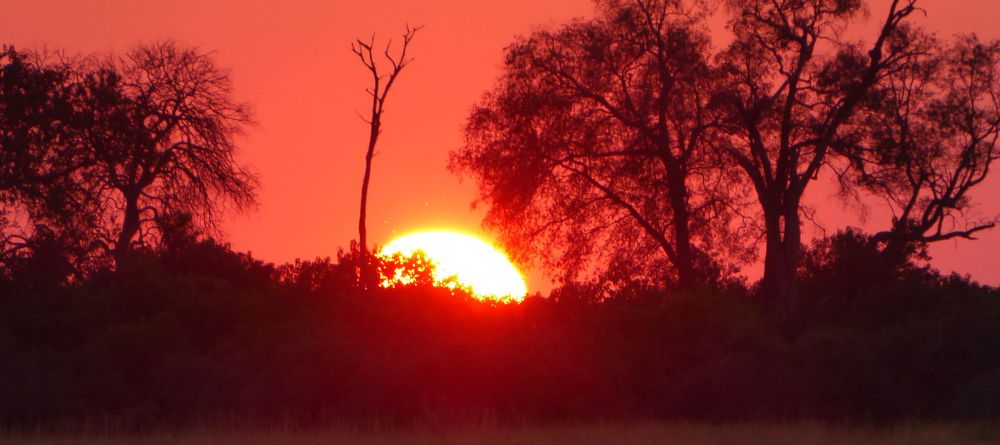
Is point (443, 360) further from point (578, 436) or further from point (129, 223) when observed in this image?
point (129, 223)

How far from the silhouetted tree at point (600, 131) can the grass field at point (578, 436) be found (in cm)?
1378

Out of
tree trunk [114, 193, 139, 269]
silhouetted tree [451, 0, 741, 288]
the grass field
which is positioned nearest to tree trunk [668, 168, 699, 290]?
silhouetted tree [451, 0, 741, 288]

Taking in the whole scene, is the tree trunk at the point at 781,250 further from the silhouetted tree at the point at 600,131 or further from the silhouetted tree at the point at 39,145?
the silhouetted tree at the point at 39,145

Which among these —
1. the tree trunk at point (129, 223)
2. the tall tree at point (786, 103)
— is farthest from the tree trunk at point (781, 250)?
the tree trunk at point (129, 223)

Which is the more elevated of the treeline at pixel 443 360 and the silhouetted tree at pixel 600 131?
the silhouetted tree at pixel 600 131

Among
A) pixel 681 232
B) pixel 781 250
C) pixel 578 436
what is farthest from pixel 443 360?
pixel 781 250

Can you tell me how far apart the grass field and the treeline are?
218 centimetres

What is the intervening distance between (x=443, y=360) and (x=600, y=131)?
11.1 meters

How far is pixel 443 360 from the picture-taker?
29.7 metres

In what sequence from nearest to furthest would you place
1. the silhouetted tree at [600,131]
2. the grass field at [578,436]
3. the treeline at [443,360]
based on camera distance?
the grass field at [578,436] < the treeline at [443,360] < the silhouetted tree at [600,131]

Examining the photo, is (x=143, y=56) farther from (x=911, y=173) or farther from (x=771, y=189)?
(x=911, y=173)

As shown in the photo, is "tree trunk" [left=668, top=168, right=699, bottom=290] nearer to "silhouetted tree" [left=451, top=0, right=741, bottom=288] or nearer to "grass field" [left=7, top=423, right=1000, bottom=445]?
"silhouetted tree" [left=451, top=0, right=741, bottom=288]

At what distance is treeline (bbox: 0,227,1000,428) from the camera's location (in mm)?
28234

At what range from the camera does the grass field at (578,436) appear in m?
22.8
